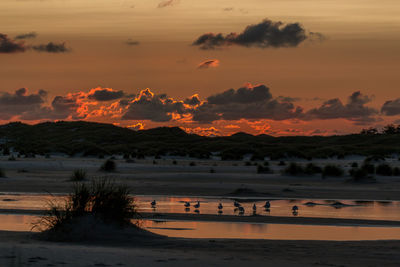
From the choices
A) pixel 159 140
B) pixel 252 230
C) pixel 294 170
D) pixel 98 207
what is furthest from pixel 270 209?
pixel 159 140

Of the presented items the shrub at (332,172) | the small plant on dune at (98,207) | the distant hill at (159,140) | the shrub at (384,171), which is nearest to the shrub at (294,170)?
the shrub at (332,172)

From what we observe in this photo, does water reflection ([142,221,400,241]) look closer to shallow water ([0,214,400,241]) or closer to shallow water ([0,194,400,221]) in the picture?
shallow water ([0,214,400,241])

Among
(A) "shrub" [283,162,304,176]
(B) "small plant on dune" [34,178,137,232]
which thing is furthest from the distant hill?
(B) "small plant on dune" [34,178,137,232]

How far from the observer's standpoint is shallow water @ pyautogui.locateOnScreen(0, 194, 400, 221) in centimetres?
1972

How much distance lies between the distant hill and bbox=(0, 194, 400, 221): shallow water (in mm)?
52362

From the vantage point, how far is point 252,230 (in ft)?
52.2

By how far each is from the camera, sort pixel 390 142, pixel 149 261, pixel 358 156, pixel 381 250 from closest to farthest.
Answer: pixel 149 261
pixel 381 250
pixel 358 156
pixel 390 142

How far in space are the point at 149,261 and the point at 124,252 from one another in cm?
101

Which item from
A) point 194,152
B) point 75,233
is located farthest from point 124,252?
point 194,152

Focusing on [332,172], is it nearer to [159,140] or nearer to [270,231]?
[270,231]

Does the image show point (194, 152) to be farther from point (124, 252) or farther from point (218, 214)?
point (124, 252)

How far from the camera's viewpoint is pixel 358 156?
75938 millimetres

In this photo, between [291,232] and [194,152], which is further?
[194,152]

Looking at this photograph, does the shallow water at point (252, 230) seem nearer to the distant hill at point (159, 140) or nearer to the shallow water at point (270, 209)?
the shallow water at point (270, 209)
